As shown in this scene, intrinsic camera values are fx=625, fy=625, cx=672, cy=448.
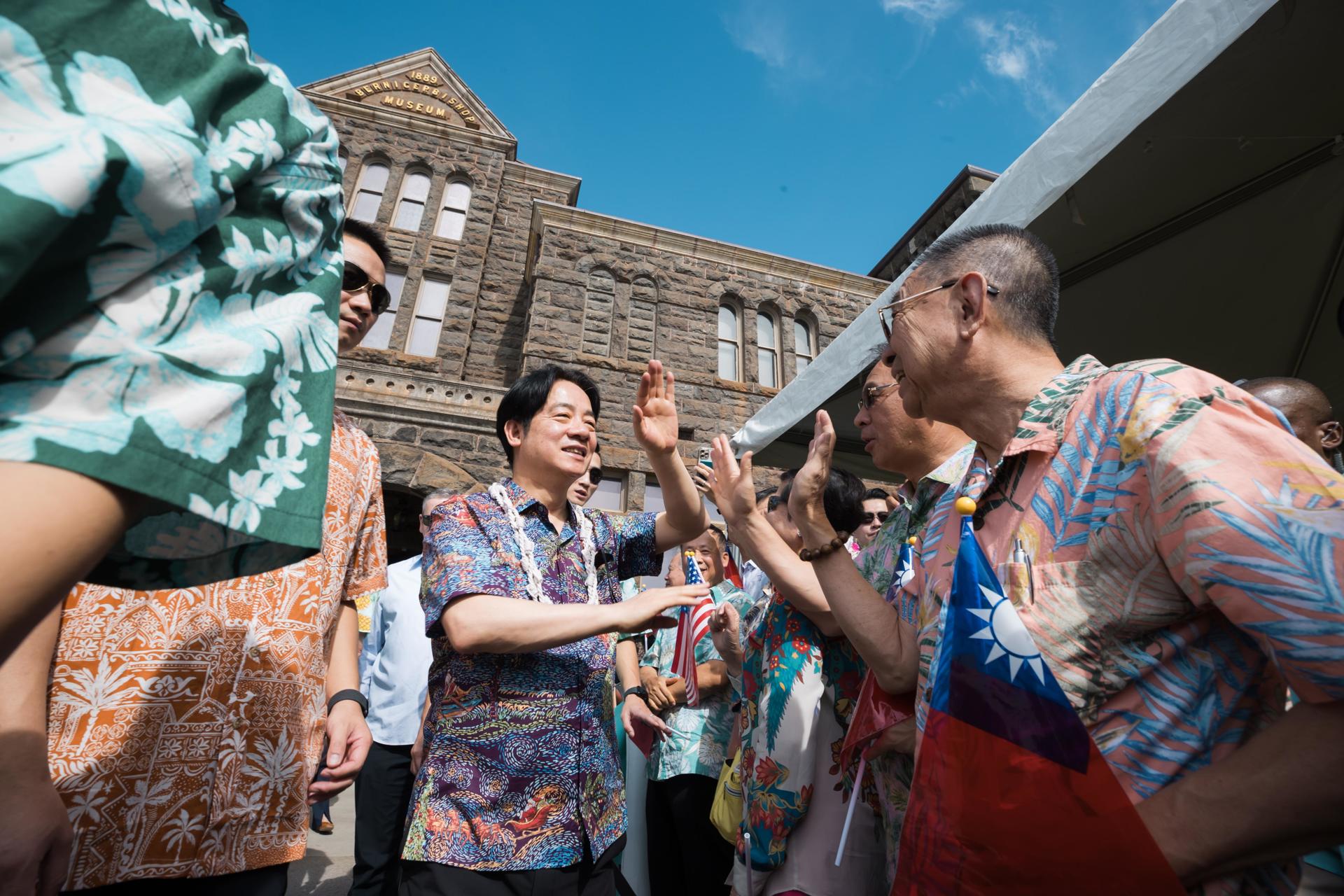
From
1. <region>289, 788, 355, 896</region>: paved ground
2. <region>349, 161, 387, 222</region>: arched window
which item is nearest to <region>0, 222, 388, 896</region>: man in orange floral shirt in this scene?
<region>289, 788, 355, 896</region>: paved ground

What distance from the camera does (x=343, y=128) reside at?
41.9 ft

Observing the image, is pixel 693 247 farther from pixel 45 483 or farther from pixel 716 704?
pixel 45 483

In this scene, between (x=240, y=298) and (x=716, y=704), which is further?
(x=716, y=704)

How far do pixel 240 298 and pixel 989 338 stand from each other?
1.40m

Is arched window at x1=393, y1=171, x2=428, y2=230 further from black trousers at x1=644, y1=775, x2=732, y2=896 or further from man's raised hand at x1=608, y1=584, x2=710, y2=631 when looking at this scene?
man's raised hand at x1=608, y1=584, x2=710, y2=631

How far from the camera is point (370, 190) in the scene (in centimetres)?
1267

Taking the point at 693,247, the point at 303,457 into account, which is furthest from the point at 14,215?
the point at 693,247

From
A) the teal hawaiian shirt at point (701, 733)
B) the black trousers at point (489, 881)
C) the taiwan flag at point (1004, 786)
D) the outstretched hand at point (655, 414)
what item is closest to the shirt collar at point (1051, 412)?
the taiwan flag at point (1004, 786)

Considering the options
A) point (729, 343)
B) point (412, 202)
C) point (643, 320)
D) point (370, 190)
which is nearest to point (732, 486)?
point (643, 320)

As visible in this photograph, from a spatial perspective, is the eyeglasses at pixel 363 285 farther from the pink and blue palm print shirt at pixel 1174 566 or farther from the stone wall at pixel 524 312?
the stone wall at pixel 524 312

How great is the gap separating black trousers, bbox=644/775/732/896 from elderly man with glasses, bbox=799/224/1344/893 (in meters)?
2.05

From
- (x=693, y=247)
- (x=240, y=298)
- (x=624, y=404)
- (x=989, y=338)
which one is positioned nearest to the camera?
(x=240, y=298)

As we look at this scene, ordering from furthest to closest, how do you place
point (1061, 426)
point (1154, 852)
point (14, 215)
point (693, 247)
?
1. point (693, 247)
2. point (1061, 426)
3. point (1154, 852)
4. point (14, 215)

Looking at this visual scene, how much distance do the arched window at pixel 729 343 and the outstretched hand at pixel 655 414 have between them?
998 cm
